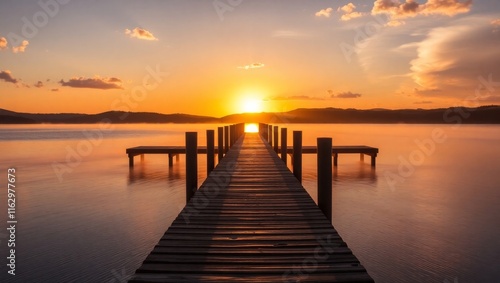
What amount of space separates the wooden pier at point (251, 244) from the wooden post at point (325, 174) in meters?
0.05

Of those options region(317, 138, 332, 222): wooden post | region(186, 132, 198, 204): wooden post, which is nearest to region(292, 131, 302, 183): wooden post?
region(186, 132, 198, 204): wooden post

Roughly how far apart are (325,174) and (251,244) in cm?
266

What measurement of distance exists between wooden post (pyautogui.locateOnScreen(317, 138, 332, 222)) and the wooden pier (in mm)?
50

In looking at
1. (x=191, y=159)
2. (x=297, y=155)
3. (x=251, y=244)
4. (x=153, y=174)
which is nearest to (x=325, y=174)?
(x=251, y=244)

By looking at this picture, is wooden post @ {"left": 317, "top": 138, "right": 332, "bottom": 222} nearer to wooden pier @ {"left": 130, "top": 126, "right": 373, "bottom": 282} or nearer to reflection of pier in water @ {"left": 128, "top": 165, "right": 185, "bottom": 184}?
wooden pier @ {"left": 130, "top": 126, "right": 373, "bottom": 282}

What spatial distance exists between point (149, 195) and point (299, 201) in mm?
10709

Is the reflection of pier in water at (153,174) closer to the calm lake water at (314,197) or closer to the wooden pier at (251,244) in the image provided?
the calm lake water at (314,197)

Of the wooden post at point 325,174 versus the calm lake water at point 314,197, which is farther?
the calm lake water at point 314,197

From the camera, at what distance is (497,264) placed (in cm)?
816

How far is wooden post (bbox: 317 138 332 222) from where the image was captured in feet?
21.6

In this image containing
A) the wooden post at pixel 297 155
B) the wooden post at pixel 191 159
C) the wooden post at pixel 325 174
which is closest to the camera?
the wooden post at pixel 325 174

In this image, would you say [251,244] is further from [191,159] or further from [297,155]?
[297,155]

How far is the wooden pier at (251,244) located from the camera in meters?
→ 3.62

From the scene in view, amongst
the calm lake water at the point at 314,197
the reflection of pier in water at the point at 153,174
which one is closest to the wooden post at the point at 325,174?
the calm lake water at the point at 314,197
